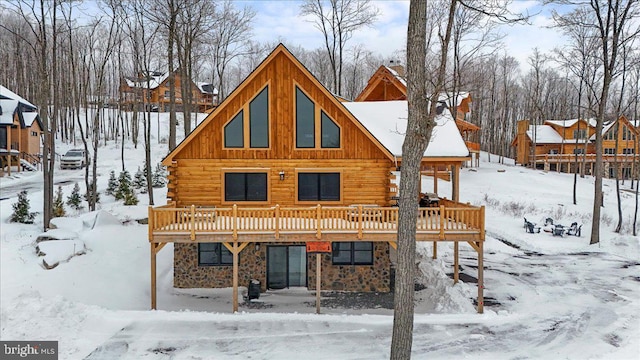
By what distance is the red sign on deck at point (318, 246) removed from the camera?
41.1 ft

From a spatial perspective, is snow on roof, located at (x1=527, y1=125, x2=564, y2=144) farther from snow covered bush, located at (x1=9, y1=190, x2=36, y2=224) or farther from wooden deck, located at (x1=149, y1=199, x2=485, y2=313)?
snow covered bush, located at (x1=9, y1=190, x2=36, y2=224)

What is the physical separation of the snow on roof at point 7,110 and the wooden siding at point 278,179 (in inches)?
1009

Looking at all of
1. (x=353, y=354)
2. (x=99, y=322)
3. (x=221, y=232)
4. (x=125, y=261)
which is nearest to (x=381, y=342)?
(x=353, y=354)

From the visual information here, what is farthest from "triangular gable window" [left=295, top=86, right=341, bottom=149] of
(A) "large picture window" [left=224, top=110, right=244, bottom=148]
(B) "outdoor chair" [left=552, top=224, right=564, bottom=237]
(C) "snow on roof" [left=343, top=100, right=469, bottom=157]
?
(B) "outdoor chair" [left=552, top=224, right=564, bottom=237]

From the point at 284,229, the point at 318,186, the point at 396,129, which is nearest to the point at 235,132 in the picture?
the point at 318,186

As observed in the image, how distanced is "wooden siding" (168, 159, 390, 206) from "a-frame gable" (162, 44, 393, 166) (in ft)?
0.94

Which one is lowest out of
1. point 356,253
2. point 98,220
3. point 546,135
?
point 356,253

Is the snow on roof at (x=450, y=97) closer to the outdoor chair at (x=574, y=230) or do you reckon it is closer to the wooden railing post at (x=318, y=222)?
the wooden railing post at (x=318, y=222)

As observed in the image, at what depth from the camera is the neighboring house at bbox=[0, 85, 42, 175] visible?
3133 centimetres

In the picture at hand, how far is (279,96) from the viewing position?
14.7 metres

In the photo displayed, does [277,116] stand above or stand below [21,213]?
above

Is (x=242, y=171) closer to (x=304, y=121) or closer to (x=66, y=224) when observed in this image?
(x=304, y=121)

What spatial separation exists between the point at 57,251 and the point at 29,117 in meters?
28.1

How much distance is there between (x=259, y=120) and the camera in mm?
14766
